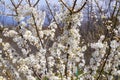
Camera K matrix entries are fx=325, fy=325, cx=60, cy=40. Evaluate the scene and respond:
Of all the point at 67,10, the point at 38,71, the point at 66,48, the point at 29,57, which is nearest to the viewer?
the point at 67,10

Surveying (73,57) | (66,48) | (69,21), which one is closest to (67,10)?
(69,21)

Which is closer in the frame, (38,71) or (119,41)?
(119,41)

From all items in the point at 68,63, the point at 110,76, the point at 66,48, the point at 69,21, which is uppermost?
the point at 69,21

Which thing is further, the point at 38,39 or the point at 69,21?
the point at 38,39

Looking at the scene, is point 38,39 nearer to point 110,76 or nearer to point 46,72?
point 46,72

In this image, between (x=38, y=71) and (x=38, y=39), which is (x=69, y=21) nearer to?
(x=38, y=39)

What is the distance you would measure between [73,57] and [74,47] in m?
0.26

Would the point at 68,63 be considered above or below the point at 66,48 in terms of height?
below

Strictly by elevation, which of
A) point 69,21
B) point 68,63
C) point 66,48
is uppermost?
point 69,21

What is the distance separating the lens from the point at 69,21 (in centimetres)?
352

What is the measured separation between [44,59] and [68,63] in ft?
1.08

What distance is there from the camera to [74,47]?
3814mm

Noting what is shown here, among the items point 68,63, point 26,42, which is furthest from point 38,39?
point 68,63

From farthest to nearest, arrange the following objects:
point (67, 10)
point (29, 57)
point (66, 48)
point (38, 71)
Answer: point (38, 71) < point (29, 57) < point (66, 48) < point (67, 10)
